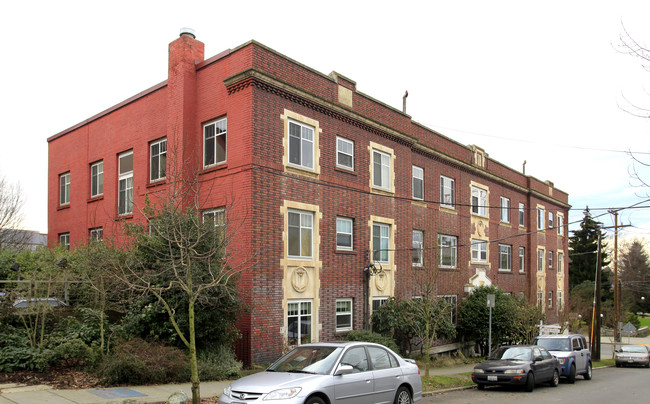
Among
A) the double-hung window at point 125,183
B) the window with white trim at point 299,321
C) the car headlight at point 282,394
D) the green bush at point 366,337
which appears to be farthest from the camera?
the double-hung window at point 125,183

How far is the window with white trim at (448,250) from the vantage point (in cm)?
2670

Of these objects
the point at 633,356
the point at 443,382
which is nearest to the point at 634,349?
the point at 633,356

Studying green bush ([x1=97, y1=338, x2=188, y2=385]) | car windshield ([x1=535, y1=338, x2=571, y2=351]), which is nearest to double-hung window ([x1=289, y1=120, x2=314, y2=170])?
green bush ([x1=97, y1=338, x2=188, y2=385])

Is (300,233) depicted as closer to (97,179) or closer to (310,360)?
(310,360)

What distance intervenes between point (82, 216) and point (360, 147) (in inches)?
512

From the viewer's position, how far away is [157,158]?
814 inches

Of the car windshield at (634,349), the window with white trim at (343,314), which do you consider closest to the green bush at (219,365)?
the window with white trim at (343,314)

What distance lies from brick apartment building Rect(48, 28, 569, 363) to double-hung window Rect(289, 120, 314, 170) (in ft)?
0.15

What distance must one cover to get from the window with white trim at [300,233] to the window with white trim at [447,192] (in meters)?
10.3

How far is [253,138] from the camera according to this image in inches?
655

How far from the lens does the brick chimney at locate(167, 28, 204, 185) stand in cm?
1869

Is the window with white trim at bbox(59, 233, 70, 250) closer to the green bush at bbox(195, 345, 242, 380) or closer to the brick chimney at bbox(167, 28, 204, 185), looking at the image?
the brick chimney at bbox(167, 28, 204, 185)

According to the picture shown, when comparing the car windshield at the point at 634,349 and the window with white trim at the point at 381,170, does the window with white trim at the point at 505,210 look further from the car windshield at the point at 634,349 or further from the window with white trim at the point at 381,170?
the window with white trim at the point at 381,170

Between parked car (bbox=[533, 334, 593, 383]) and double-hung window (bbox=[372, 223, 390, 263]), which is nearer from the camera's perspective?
parked car (bbox=[533, 334, 593, 383])
